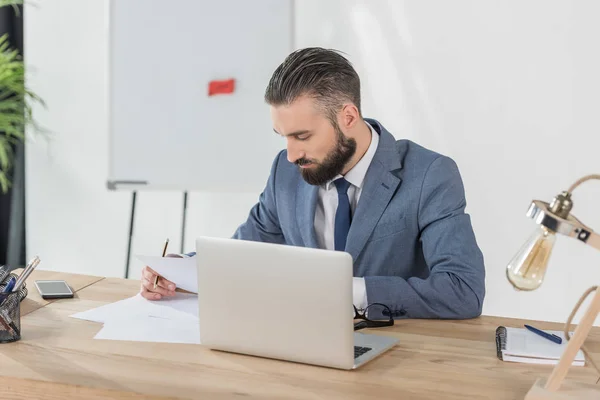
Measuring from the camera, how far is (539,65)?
3439 mm

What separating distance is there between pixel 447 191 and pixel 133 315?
84 cm

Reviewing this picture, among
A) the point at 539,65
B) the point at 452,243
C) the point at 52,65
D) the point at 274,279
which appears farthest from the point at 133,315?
the point at 52,65

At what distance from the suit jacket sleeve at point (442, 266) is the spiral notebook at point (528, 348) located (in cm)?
17

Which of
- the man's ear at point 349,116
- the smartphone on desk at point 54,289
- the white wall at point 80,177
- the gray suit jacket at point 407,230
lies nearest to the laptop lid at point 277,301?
the gray suit jacket at point 407,230

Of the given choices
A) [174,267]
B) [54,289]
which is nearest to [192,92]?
[54,289]

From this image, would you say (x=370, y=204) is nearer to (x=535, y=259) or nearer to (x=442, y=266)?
(x=442, y=266)

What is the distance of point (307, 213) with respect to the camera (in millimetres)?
2174

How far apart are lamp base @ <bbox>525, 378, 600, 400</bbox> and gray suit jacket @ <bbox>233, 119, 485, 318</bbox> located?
1.54 ft

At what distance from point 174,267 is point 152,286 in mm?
111

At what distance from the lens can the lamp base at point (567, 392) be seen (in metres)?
1.28

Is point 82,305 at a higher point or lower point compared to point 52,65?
Answer: lower

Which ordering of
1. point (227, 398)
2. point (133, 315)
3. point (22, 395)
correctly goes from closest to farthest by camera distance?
point (227, 398), point (22, 395), point (133, 315)

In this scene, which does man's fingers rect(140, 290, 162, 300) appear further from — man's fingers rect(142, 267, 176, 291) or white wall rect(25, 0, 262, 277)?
white wall rect(25, 0, 262, 277)

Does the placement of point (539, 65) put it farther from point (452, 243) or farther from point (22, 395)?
point (22, 395)
